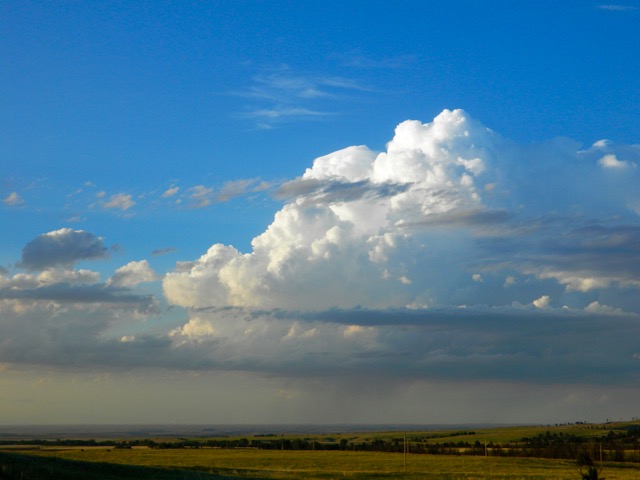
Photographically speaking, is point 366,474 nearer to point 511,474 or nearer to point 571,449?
point 511,474

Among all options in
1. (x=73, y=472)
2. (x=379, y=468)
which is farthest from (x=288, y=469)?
(x=73, y=472)

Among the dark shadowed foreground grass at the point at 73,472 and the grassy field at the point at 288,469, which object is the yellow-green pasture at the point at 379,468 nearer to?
the grassy field at the point at 288,469

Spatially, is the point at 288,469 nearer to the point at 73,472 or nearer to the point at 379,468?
the point at 379,468

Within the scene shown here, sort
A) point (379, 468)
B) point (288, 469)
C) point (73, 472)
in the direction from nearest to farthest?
point (73, 472) → point (288, 469) → point (379, 468)

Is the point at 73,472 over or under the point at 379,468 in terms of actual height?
over

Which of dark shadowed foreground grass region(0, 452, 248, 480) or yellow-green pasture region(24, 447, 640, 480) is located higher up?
dark shadowed foreground grass region(0, 452, 248, 480)

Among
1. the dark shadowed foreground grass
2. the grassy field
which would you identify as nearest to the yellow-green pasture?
the grassy field

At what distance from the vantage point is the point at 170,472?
207 feet

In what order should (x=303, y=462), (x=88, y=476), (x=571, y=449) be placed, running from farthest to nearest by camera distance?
(x=571, y=449) < (x=303, y=462) < (x=88, y=476)

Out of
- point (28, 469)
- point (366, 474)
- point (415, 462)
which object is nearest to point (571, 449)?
point (415, 462)

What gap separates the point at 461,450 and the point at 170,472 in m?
85.4

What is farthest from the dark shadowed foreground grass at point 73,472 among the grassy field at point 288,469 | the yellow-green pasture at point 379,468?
the yellow-green pasture at point 379,468

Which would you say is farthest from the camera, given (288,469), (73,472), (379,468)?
(379,468)

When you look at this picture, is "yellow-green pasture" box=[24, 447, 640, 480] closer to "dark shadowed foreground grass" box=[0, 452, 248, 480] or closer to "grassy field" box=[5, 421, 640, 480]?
"grassy field" box=[5, 421, 640, 480]
